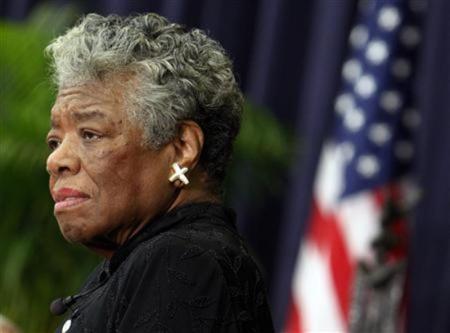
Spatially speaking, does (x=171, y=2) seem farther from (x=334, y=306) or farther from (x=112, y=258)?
(x=112, y=258)

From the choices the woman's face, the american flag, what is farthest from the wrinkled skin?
the american flag

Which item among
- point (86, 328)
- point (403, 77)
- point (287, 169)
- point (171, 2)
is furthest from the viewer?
point (171, 2)

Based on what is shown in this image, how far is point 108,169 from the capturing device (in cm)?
191

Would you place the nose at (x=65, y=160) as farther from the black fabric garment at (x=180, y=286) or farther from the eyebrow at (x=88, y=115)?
the black fabric garment at (x=180, y=286)

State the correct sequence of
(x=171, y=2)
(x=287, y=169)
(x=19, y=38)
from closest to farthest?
(x=19, y=38), (x=287, y=169), (x=171, y=2)

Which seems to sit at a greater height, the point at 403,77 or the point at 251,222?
the point at 403,77

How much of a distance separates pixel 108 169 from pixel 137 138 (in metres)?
0.06

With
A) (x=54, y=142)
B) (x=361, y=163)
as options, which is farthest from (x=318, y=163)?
(x=54, y=142)

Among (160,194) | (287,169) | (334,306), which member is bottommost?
(334,306)

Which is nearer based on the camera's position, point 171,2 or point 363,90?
point 363,90

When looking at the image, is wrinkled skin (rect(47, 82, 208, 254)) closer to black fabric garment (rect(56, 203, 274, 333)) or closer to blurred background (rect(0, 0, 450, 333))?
black fabric garment (rect(56, 203, 274, 333))

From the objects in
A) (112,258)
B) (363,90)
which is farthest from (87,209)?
(363,90)

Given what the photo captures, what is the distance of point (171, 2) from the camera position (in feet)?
16.2

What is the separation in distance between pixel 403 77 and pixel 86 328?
2.51 metres
